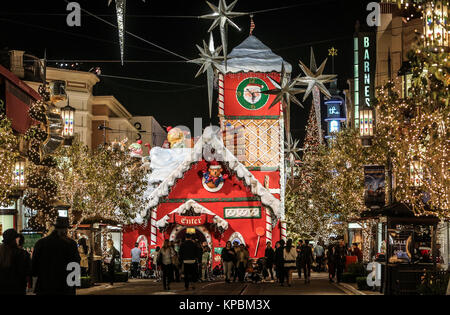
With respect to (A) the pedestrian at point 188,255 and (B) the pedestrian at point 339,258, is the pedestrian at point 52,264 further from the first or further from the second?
(B) the pedestrian at point 339,258

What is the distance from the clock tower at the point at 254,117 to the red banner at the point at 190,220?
5.29 m

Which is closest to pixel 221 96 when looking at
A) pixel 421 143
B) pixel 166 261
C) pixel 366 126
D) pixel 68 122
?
pixel 68 122

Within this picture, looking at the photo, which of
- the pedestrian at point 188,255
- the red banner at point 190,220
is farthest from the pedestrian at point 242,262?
the red banner at point 190,220

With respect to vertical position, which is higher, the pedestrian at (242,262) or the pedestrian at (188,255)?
the pedestrian at (188,255)

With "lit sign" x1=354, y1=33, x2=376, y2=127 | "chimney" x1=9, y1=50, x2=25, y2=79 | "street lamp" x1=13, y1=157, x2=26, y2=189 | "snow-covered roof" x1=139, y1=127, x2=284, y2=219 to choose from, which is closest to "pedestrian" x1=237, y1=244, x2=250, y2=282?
"street lamp" x1=13, y1=157, x2=26, y2=189

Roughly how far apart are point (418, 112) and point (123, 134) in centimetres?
7041

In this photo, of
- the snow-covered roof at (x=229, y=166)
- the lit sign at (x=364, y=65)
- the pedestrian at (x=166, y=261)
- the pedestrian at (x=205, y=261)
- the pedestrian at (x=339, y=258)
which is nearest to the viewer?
the pedestrian at (x=166, y=261)

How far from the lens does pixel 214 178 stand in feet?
144

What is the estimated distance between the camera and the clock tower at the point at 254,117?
4544cm

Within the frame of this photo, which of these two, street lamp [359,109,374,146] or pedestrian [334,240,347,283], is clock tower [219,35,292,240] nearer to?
pedestrian [334,240,347,283]

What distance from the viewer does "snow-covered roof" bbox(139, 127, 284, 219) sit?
42500 mm

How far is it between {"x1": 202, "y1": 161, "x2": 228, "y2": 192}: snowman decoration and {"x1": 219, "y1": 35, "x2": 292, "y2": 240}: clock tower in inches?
81.8

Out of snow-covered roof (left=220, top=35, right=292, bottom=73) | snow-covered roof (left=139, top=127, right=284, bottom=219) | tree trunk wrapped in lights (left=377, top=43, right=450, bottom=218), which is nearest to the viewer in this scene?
tree trunk wrapped in lights (left=377, top=43, right=450, bottom=218)

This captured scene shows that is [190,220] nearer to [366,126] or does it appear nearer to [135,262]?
[135,262]
